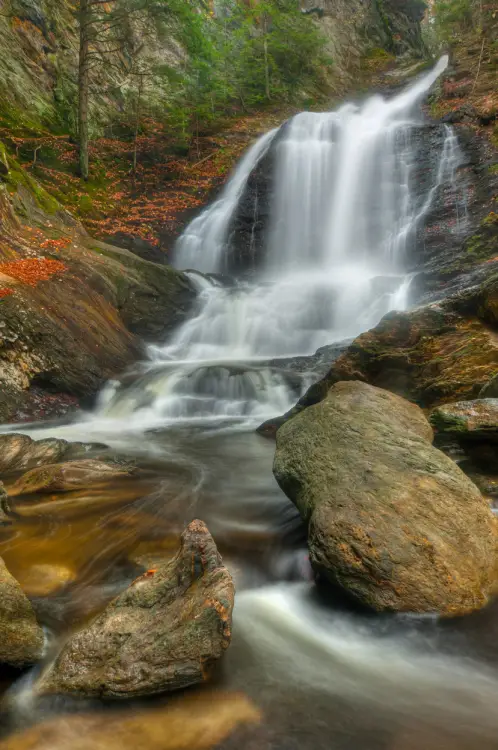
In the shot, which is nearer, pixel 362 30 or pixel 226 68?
pixel 226 68

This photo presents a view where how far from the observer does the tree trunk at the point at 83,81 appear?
1373 centimetres

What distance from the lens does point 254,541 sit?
3.97m

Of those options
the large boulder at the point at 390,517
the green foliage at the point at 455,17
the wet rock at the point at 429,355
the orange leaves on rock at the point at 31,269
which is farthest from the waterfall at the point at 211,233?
the green foliage at the point at 455,17

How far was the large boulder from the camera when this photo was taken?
2.82 metres

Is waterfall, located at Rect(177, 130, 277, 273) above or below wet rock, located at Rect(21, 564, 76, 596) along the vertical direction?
above

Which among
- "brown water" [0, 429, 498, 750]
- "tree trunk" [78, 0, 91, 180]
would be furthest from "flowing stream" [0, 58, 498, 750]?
"tree trunk" [78, 0, 91, 180]

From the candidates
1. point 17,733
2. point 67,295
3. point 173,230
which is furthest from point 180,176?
Answer: point 17,733

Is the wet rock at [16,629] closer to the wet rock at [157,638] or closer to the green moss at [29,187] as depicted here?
the wet rock at [157,638]

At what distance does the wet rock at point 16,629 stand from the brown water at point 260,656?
0.27 feet

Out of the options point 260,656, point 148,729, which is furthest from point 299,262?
point 148,729

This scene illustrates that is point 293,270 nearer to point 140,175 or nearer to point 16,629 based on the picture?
point 140,175

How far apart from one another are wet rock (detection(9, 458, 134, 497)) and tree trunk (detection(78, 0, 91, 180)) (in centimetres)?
1400

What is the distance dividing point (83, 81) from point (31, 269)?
9.71 meters

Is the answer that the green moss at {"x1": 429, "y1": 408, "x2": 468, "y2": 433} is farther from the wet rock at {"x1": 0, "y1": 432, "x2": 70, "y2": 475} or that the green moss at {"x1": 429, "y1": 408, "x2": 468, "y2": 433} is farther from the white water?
the wet rock at {"x1": 0, "y1": 432, "x2": 70, "y2": 475}
